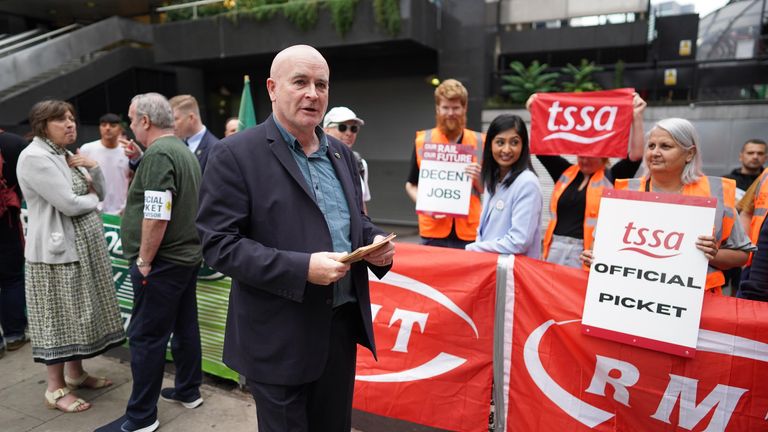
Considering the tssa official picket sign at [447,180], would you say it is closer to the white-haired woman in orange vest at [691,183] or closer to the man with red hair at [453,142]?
the man with red hair at [453,142]

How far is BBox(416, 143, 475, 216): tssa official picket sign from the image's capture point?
402 centimetres

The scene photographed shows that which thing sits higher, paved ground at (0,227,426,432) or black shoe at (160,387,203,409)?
black shoe at (160,387,203,409)

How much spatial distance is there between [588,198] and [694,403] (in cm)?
158

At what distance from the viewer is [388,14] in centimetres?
1029

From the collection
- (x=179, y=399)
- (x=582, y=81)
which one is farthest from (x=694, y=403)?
(x=582, y=81)

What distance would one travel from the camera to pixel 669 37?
38.5ft

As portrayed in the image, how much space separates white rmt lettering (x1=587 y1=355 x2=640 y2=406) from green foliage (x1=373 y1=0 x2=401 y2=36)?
914cm

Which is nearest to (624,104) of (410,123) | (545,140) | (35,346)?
(545,140)

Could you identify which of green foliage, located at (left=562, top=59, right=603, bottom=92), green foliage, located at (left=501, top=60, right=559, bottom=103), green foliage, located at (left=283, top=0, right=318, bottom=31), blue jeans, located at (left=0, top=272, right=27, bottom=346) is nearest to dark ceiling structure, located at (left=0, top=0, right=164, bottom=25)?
green foliage, located at (left=283, top=0, right=318, bottom=31)

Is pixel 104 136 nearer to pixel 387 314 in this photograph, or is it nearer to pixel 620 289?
pixel 387 314

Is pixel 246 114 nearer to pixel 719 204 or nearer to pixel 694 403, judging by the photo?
pixel 719 204

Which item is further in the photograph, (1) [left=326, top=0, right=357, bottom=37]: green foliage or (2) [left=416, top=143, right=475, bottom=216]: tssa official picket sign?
(1) [left=326, top=0, right=357, bottom=37]: green foliage

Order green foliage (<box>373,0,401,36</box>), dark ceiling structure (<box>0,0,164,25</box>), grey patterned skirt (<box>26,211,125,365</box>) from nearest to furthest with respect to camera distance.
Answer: grey patterned skirt (<box>26,211,125,365</box>) → green foliage (<box>373,0,401,36</box>) → dark ceiling structure (<box>0,0,164,25</box>)

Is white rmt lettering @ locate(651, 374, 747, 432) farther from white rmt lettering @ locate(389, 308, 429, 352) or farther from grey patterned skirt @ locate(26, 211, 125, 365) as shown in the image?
grey patterned skirt @ locate(26, 211, 125, 365)
